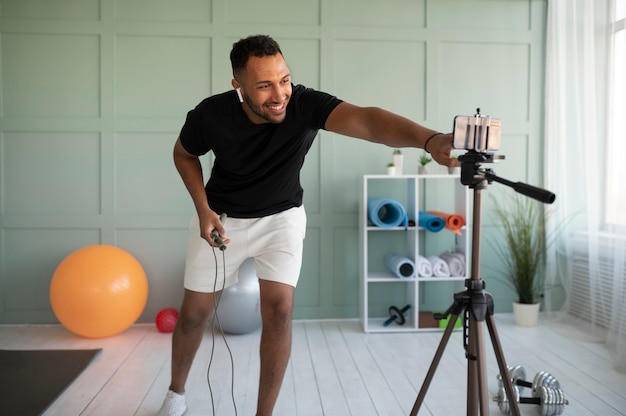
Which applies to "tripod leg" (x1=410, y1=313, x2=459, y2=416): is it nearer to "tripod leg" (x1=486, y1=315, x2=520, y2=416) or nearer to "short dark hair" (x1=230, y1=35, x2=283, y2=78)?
"tripod leg" (x1=486, y1=315, x2=520, y2=416)

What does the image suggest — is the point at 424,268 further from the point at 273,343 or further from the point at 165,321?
the point at 273,343

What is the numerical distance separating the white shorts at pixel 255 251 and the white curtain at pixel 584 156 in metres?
1.93

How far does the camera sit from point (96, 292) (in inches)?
128

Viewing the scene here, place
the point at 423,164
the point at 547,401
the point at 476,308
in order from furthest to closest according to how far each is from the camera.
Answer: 1. the point at 423,164
2. the point at 547,401
3. the point at 476,308

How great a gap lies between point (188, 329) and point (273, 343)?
37cm

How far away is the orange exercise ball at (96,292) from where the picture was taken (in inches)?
128

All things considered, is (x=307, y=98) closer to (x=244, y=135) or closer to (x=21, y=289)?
(x=244, y=135)

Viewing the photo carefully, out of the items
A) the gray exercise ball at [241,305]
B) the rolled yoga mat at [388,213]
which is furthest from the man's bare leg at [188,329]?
the rolled yoga mat at [388,213]

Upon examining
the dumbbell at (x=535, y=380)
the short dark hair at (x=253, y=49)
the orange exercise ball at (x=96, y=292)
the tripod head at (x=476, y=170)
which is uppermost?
the short dark hair at (x=253, y=49)

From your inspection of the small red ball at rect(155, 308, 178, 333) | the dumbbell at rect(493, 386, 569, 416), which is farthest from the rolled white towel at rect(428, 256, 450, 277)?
the small red ball at rect(155, 308, 178, 333)

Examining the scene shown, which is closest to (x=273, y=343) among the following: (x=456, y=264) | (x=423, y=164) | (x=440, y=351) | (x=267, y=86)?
(x=440, y=351)

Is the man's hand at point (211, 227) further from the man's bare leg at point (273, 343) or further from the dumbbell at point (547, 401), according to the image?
the dumbbell at point (547, 401)

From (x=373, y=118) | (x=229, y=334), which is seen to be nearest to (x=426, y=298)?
(x=229, y=334)

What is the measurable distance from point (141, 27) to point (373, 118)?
2.67 metres
